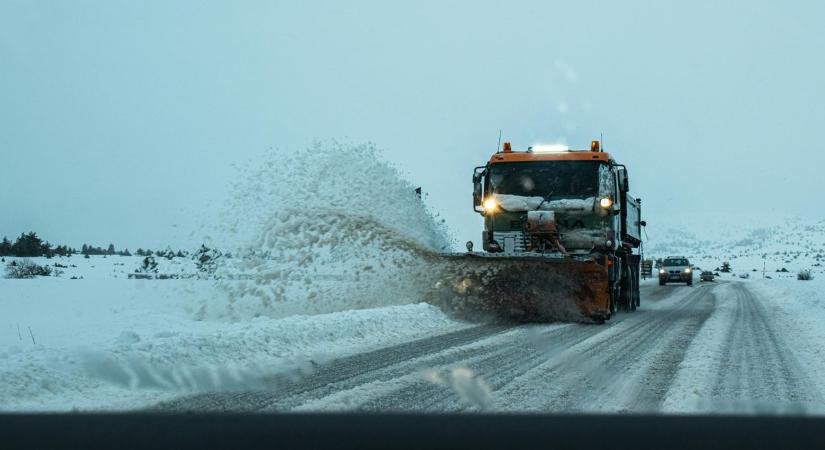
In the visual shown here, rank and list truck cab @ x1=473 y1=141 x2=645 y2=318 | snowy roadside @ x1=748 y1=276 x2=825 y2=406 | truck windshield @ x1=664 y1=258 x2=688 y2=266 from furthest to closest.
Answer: truck windshield @ x1=664 y1=258 x2=688 y2=266 < truck cab @ x1=473 y1=141 x2=645 y2=318 < snowy roadside @ x1=748 y1=276 x2=825 y2=406

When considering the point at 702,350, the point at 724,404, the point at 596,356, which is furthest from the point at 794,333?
the point at 724,404

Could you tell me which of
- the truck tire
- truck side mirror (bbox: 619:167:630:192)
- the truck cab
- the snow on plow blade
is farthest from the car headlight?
the truck tire

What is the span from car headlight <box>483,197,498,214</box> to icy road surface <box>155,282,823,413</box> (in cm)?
327

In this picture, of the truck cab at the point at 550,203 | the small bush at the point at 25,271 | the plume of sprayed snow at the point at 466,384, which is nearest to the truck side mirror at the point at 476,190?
the truck cab at the point at 550,203

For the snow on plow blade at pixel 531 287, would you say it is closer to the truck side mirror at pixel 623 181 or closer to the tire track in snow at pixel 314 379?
the truck side mirror at pixel 623 181

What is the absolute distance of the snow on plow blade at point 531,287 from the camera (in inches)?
552

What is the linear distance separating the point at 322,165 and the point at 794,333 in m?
9.34

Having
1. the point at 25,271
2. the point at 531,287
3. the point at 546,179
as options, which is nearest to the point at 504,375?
the point at 531,287

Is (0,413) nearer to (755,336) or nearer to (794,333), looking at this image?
(755,336)

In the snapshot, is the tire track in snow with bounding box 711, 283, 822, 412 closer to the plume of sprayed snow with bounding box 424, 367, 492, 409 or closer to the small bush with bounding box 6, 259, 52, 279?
the plume of sprayed snow with bounding box 424, 367, 492, 409

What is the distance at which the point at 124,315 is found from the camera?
1658 centimetres

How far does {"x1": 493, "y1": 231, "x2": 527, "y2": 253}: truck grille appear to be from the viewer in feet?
47.9

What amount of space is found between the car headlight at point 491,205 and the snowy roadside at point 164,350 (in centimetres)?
215

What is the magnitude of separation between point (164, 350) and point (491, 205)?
7.72 m
